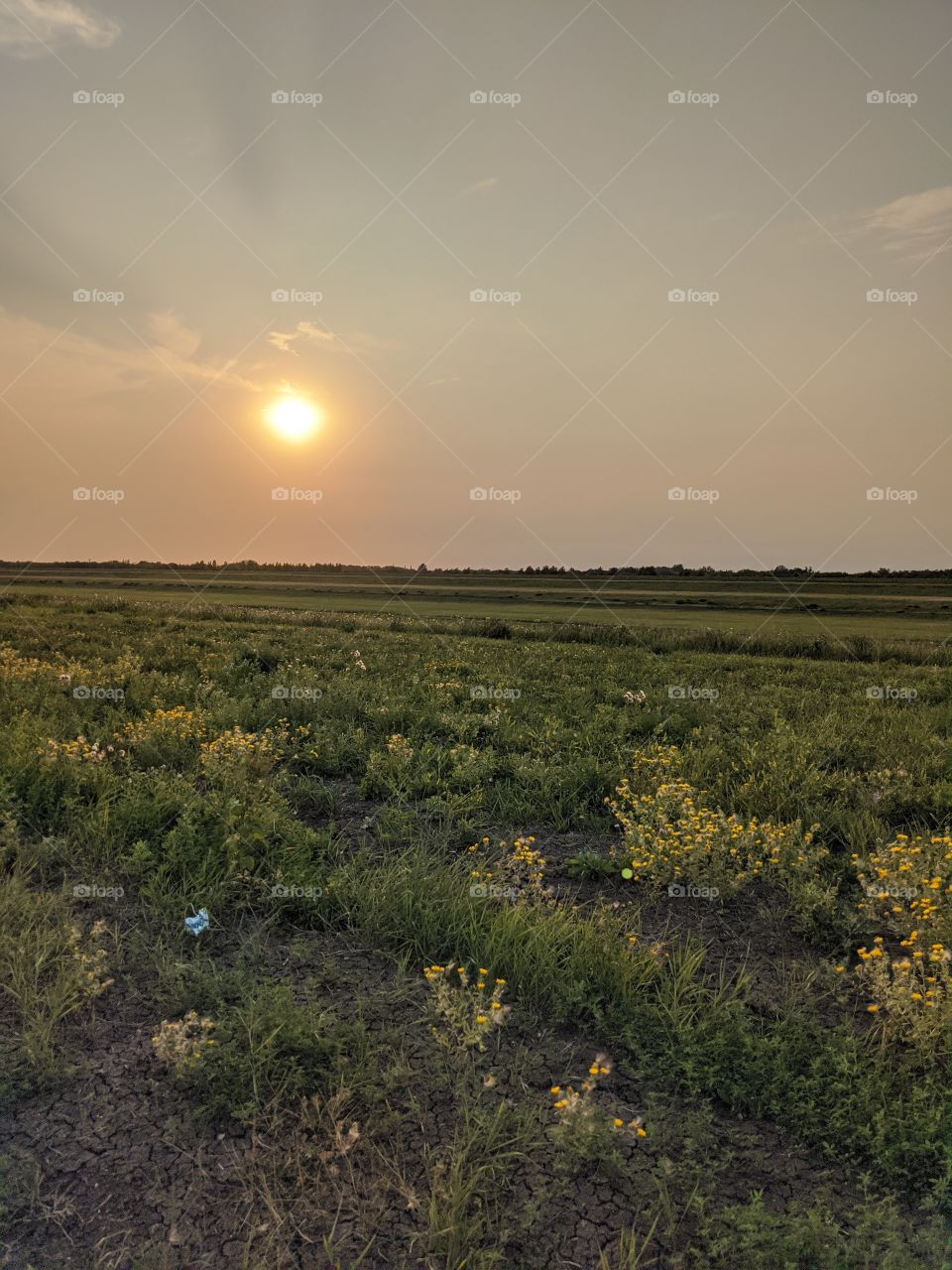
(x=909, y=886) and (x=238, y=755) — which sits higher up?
(x=238, y=755)

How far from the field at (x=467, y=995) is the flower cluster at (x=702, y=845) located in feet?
0.12

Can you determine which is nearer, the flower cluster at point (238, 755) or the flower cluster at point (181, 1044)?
the flower cluster at point (181, 1044)

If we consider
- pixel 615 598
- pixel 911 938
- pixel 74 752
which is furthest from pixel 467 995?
pixel 615 598

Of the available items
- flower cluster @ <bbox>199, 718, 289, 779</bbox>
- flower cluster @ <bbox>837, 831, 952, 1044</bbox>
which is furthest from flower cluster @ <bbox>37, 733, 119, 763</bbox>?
flower cluster @ <bbox>837, 831, 952, 1044</bbox>

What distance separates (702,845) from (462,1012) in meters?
2.70

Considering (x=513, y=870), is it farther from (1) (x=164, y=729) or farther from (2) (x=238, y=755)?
(1) (x=164, y=729)

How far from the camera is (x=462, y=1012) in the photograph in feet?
14.8

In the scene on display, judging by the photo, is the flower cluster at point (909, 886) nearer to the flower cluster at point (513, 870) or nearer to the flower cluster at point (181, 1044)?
the flower cluster at point (513, 870)

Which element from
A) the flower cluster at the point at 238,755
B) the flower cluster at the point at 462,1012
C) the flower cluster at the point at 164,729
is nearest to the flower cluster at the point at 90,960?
the flower cluster at the point at 462,1012

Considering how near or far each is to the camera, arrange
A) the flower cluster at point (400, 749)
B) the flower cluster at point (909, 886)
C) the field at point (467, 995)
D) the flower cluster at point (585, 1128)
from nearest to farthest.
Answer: the field at point (467, 995), the flower cluster at point (585, 1128), the flower cluster at point (909, 886), the flower cluster at point (400, 749)

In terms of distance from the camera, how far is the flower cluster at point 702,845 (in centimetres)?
639

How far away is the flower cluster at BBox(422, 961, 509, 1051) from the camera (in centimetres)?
430

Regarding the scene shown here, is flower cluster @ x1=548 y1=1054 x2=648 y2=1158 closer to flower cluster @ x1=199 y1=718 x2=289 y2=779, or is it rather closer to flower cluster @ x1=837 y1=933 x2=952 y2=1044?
flower cluster @ x1=837 y1=933 x2=952 y2=1044

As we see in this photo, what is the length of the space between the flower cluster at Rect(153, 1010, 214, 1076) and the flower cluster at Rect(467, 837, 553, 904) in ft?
7.77
